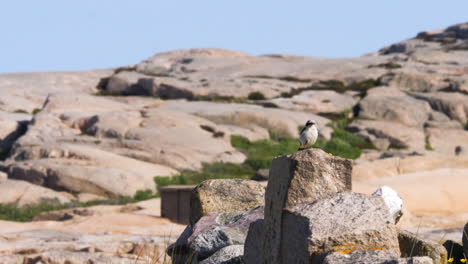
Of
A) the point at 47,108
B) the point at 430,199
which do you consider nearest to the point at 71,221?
the point at 430,199

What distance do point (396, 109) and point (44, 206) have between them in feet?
101

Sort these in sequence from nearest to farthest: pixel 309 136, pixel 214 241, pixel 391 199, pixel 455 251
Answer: pixel 309 136
pixel 214 241
pixel 455 251
pixel 391 199

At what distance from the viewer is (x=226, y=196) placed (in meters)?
10.6

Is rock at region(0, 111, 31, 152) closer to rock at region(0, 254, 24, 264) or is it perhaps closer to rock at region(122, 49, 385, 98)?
rock at region(122, 49, 385, 98)

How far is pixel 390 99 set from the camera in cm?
5616

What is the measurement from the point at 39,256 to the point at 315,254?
343 inches

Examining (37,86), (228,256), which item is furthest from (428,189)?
(37,86)

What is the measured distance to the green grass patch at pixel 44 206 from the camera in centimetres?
2867

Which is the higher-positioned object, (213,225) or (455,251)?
(213,225)

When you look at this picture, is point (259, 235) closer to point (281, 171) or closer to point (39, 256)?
point (281, 171)

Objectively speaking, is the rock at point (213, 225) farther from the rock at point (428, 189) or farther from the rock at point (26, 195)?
the rock at point (26, 195)

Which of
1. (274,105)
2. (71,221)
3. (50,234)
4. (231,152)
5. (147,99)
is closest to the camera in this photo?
(50,234)

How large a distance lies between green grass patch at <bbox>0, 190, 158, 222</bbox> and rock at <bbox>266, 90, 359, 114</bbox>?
24.7 m

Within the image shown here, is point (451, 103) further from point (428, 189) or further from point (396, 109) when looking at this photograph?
point (428, 189)
